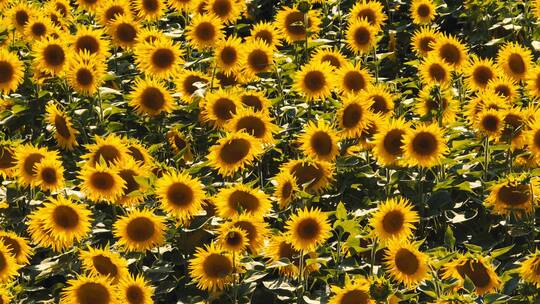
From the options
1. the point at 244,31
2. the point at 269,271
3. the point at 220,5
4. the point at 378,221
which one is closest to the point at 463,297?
the point at 378,221

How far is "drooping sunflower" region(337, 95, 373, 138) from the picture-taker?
20.8ft

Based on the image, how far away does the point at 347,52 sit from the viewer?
8.94 m

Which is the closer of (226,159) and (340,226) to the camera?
(340,226)

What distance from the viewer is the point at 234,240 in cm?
530

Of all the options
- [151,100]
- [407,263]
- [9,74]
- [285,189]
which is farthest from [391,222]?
[9,74]

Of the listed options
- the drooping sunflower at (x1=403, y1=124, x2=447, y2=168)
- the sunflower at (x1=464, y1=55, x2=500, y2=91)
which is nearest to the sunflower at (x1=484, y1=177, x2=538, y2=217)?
the drooping sunflower at (x1=403, y1=124, x2=447, y2=168)

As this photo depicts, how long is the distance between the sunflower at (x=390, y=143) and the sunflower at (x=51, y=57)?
9.10 feet

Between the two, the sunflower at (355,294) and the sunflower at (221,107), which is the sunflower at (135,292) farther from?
the sunflower at (221,107)

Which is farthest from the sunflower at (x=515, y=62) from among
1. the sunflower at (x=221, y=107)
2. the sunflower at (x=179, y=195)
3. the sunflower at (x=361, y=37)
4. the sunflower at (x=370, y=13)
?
the sunflower at (x=179, y=195)

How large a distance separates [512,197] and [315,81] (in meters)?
1.89

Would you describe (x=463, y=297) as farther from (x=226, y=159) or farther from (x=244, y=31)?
(x=244, y=31)

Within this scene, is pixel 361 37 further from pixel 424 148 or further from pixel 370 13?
pixel 424 148

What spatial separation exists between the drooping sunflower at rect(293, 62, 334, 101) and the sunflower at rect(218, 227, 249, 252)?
76.7 inches

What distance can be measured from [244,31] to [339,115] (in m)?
3.82
